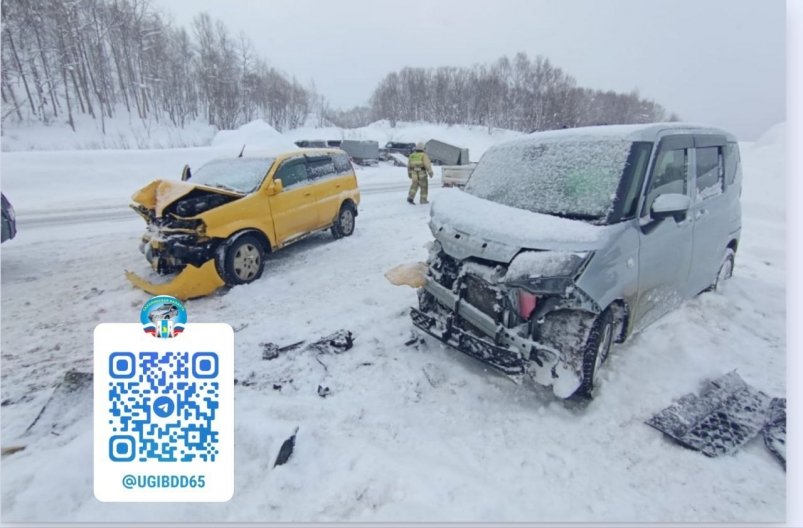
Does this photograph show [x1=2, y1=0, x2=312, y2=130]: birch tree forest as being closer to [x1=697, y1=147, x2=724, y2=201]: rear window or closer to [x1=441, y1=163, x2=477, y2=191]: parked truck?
[x1=697, y1=147, x2=724, y2=201]: rear window

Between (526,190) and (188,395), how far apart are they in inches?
99.5

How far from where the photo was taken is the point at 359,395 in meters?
2.42

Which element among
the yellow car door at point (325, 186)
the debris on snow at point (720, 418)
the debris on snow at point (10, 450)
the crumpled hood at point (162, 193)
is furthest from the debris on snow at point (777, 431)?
the yellow car door at point (325, 186)

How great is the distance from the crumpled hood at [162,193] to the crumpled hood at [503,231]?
8.48ft

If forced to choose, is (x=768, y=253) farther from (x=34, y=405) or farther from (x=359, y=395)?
(x=34, y=405)

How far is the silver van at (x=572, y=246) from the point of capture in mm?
2158

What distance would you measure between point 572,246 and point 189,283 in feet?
11.7

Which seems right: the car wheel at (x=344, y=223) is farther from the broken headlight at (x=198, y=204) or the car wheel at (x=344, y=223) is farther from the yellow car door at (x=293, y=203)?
the broken headlight at (x=198, y=204)

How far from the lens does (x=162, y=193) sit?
12.7ft

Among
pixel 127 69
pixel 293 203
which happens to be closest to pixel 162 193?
pixel 293 203

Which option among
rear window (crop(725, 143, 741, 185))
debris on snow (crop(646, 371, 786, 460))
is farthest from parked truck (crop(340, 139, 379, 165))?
debris on snow (crop(646, 371, 786, 460))

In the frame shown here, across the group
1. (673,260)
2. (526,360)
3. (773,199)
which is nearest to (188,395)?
(526,360)

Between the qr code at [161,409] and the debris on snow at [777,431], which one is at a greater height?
the qr code at [161,409]

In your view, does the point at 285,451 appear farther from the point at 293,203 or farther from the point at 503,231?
the point at 293,203
